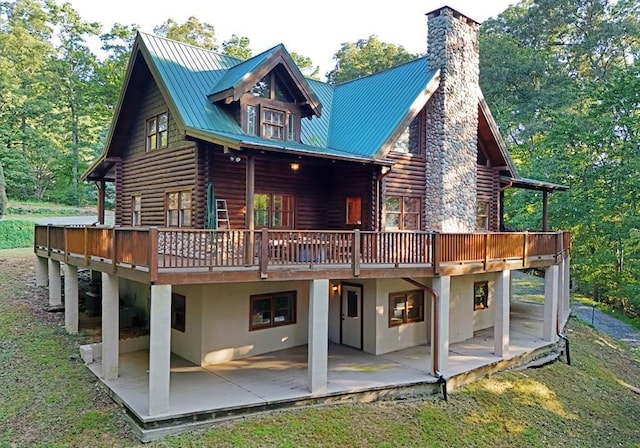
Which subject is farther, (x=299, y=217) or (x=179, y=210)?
(x=299, y=217)

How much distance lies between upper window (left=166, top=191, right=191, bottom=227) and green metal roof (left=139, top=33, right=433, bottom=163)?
240cm

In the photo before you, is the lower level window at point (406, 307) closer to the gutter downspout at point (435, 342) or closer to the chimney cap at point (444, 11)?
the gutter downspout at point (435, 342)

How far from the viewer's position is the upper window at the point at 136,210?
17.0m

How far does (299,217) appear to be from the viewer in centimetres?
1542

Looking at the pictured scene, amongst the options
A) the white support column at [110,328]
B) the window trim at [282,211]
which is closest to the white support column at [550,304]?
A: the window trim at [282,211]

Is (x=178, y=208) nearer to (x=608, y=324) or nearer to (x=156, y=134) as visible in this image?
(x=156, y=134)

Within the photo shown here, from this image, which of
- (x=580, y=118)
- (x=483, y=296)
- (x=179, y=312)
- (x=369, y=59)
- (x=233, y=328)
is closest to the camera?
(x=233, y=328)

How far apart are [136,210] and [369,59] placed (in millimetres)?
29717

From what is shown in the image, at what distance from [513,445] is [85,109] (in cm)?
4052

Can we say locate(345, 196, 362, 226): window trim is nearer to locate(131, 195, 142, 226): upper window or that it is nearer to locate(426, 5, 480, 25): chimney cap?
locate(426, 5, 480, 25): chimney cap

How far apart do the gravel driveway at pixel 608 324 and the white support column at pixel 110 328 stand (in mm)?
21753

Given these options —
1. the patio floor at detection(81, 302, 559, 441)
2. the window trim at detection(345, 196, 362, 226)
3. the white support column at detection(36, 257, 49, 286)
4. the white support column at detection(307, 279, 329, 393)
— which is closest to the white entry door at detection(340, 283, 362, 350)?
the patio floor at detection(81, 302, 559, 441)

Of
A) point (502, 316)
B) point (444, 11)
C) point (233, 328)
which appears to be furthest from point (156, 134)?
Answer: point (502, 316)

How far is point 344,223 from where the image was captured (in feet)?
51.2
